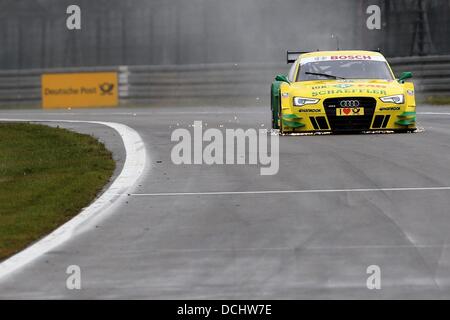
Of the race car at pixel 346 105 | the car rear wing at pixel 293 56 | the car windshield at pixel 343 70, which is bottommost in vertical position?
the race car at pixel 346 105

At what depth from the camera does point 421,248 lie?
7.60 metres

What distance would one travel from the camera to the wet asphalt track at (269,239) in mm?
6531

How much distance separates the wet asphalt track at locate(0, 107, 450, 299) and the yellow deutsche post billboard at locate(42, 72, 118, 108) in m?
20.0

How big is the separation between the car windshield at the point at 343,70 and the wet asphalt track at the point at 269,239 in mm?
4718

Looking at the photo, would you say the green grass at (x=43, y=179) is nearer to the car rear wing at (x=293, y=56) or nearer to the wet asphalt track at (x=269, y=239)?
the wet asphalt track at (x=269, y=239)

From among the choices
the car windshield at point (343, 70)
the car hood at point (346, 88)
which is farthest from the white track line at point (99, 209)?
the car windshield at point (343, 70)

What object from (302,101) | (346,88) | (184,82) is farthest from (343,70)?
(184,82)

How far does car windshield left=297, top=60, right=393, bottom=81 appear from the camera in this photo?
1784 cm

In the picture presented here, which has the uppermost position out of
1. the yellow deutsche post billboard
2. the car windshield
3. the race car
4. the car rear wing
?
the car rear wing

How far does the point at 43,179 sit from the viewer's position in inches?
479

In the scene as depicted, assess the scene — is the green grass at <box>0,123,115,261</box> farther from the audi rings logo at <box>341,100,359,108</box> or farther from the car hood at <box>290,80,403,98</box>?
the audi rings logo at <box>341,100,359,108</box>

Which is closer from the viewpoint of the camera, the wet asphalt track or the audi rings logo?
the wet asphalt track

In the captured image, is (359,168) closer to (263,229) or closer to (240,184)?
(240,184)

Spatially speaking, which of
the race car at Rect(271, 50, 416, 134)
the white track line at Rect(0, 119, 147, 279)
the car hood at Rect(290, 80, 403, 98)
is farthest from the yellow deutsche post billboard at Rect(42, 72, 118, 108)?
the white track line at Rect(0, 119, 147, 279)
